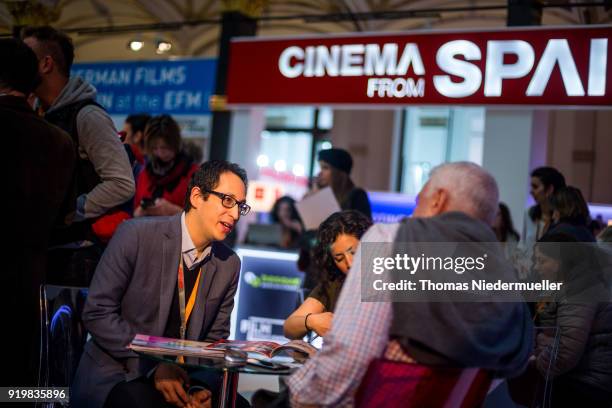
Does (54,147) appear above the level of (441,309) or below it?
above

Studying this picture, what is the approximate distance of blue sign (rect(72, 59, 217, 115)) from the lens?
7898 millimetres

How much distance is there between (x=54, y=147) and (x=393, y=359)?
4.17 ft

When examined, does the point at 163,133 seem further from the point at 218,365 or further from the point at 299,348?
the point at 218,365

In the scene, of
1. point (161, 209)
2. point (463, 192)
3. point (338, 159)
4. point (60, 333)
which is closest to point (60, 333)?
point (60, 333)

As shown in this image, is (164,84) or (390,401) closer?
(390,401)

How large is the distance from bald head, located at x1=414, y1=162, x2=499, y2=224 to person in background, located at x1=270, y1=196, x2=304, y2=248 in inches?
219

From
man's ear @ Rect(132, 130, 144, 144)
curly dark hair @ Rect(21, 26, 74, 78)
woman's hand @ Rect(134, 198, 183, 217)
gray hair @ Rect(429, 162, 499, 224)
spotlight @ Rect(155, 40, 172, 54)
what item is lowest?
woman's hand @ Rect(134, 198, 183, 217)

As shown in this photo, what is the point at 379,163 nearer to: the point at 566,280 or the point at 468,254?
the point at 566,280

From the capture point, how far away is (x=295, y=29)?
1416cm

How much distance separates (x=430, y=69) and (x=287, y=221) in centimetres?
245

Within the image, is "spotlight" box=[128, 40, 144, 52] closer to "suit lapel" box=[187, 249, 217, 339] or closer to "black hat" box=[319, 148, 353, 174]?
"black hat" box=[319, 148, 353, 174]

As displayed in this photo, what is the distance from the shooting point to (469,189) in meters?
1.71

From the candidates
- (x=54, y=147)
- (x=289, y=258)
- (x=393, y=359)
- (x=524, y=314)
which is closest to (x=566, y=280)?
(x=524, y=314)

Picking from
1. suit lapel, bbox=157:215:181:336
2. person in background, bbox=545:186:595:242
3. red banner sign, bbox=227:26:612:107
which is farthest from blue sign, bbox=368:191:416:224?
suit lapel, bbox=157:215:181:336
